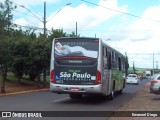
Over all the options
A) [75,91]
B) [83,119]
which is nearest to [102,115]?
[83,119]

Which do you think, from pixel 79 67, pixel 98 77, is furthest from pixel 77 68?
pixel 98 77

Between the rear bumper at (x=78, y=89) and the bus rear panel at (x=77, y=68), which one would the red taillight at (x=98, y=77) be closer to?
the bus rear panel at (x=77, y=68)

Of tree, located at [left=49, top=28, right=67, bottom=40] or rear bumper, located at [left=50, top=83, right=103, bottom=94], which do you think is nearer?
rear bumper, located at [left=50, top=83, right=103, bottom=94]

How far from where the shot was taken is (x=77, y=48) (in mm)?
21344

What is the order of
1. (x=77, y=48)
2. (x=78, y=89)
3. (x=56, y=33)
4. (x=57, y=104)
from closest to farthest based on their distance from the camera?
(x=57, y=104) → (x=78, y=89) → (x=77, y=48) → (x=56, y=33)

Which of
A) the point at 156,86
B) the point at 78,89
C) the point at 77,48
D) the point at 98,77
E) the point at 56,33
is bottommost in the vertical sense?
the point at 78,89

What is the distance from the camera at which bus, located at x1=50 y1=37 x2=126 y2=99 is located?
20.8 metres

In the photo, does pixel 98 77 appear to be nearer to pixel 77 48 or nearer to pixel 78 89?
pixel 78 89

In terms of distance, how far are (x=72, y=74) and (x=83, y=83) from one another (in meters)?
0.74

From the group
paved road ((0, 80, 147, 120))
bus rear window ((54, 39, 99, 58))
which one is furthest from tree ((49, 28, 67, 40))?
bus rear window ((54, 39, 99, 58))

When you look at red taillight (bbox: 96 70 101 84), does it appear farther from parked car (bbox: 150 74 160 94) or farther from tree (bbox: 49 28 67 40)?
tree (bbox: 49 28 67 40)

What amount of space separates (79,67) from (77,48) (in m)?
1.05

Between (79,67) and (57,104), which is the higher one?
(79,67)

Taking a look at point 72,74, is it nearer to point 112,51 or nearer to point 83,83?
point 83,83
